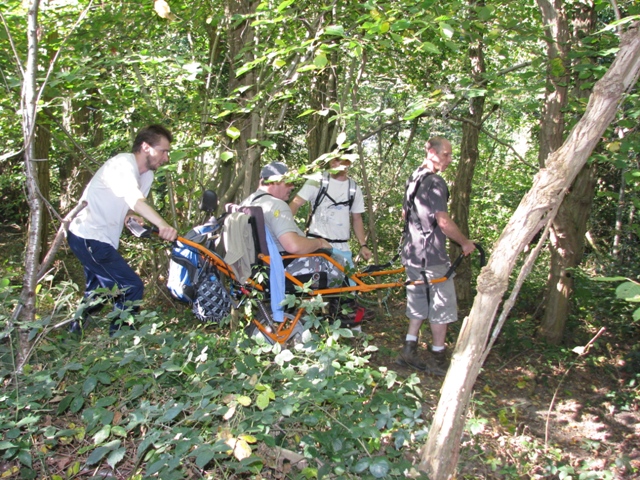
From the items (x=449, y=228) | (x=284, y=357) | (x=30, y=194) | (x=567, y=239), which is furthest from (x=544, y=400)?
(x=30, y=194)

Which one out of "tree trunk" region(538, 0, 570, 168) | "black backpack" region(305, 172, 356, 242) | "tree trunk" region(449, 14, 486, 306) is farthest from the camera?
"tree trunk" region(449, 14, 486, 306)

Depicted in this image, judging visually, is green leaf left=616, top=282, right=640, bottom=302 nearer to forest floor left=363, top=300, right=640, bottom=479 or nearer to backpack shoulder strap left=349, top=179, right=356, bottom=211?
forest floor left=363, top=300, right=640, bottom=479

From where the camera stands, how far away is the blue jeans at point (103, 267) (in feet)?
13.3

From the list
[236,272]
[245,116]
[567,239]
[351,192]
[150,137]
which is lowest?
[567,239]

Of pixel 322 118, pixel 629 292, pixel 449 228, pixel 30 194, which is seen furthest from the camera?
pixel 322 118

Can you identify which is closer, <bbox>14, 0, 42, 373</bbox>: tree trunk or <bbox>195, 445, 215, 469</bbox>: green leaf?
<bbox>195, 445, 215, 469</bbox>: green leaf

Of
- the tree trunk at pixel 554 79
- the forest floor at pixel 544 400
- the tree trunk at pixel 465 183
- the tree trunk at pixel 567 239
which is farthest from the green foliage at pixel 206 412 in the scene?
the tree trunk at pixel 465 183

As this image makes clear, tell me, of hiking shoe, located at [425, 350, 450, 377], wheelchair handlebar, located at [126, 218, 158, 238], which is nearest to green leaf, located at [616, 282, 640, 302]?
wheelchair handlebar, located at [126, 218, 158, 238]

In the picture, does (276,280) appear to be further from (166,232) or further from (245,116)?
(245,116)

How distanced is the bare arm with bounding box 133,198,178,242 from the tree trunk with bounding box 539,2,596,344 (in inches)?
163

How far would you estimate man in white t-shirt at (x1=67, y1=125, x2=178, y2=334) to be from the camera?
3.95 meters

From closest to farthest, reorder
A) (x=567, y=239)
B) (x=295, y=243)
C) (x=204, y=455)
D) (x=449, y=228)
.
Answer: (x=204, y=455) < (x=295, y=243) < (x=449, y=228) < (x=567, y=239)

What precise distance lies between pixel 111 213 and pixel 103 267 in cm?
40

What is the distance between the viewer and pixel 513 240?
236cm
